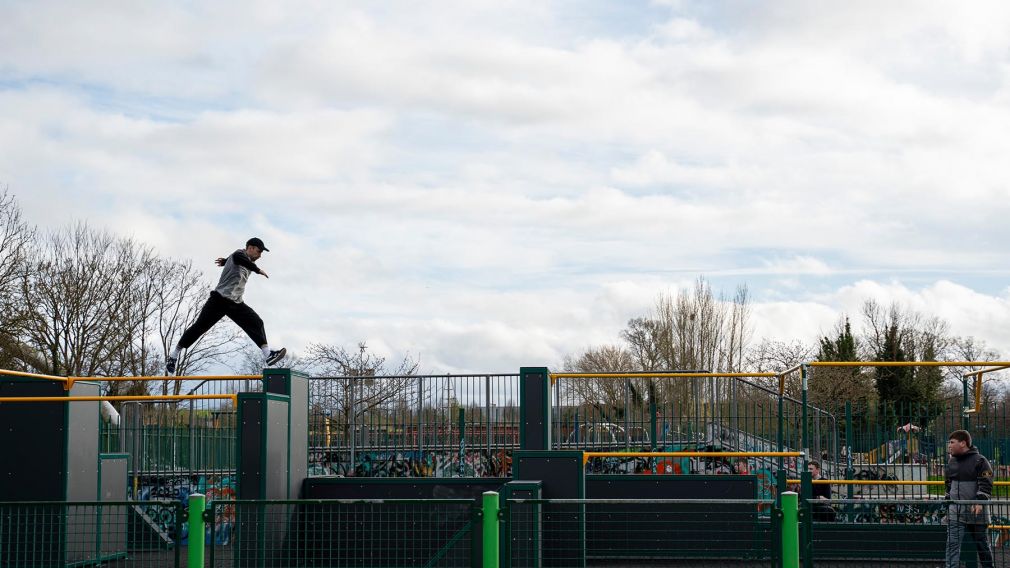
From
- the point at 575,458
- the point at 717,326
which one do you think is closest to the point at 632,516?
the point at 575,458

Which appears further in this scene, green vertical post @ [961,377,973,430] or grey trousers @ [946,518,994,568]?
green vertical post @ [961,377,973,430]

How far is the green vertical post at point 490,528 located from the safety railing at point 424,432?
7.51 meters

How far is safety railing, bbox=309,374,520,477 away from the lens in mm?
16750

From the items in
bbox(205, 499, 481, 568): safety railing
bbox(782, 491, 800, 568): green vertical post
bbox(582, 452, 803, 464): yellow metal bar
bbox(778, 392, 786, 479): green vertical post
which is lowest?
bbox(205, 499, 481, 568): safety railing

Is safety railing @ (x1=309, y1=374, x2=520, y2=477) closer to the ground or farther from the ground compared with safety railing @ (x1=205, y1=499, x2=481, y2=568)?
farther from the ground

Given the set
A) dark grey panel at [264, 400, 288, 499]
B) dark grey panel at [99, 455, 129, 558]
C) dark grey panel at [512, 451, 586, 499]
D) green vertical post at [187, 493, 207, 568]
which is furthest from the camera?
dark grey panel at [99, 455, 129, 558]

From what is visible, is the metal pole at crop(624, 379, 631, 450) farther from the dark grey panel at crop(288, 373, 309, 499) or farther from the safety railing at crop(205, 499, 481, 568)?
the dark grey panel at crop(288, 373, 309, 499)

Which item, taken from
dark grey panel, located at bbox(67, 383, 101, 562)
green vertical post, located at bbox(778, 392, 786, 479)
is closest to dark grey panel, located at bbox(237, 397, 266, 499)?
dark grey panel, located at bbox(67, 383, 101, 562)

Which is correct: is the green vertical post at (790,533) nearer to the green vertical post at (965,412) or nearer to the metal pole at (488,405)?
the green vertical post at (965,412)

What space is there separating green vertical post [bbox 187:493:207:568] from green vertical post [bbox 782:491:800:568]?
4.87m

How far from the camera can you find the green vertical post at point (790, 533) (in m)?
9.05

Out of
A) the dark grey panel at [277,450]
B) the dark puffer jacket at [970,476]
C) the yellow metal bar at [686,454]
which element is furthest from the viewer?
the yellow metal bar at [686,454]

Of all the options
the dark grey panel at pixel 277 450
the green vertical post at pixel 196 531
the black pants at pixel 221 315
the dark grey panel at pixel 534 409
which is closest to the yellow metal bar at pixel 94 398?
the dark grey panel at pixel 277 450

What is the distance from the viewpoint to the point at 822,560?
1055 centimetres
